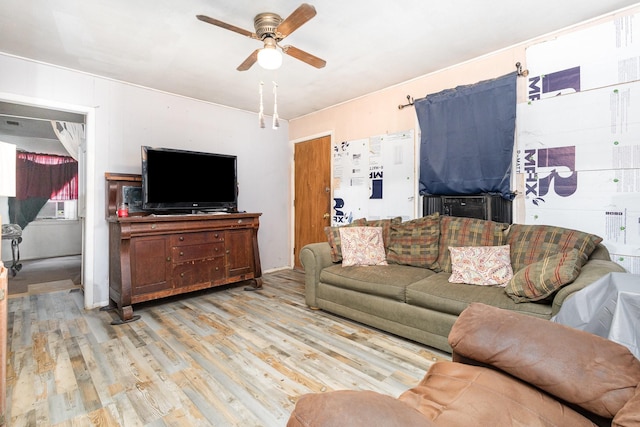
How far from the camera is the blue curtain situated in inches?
106

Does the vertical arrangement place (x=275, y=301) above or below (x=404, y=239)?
below

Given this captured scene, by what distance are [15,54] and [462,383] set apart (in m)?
4.21

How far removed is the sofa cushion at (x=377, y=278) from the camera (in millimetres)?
2521

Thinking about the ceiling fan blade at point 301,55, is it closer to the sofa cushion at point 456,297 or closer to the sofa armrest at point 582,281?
the sofa cushion at point 456,297

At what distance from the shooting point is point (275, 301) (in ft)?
11.2

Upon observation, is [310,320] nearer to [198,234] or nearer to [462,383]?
[198,234]

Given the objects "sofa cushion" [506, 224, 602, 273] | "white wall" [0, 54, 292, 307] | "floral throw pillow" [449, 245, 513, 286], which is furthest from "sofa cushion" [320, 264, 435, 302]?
"white wall" [0, 54, 292, 307]

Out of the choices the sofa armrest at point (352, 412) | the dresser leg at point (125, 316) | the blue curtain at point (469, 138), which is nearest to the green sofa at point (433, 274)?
the blue curtain at point (469, 138)

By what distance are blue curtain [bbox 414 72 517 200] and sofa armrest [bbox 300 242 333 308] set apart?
1.26 metres

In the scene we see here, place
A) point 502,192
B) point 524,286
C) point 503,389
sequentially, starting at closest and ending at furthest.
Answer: point 503,389 → point 524,286 → point 502,192

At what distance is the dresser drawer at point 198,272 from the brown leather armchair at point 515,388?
9.42 ft

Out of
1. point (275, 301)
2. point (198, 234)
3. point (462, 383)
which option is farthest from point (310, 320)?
point (462, 383)

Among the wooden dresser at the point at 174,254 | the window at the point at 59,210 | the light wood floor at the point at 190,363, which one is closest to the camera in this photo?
the light wood floor at the point at 190,363

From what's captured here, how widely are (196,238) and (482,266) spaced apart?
2847mm
